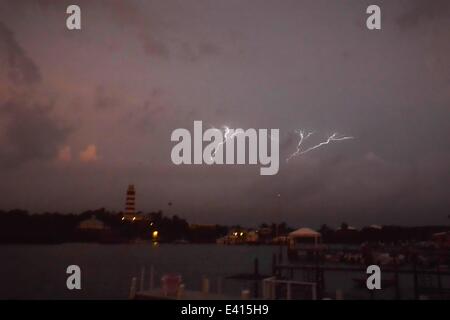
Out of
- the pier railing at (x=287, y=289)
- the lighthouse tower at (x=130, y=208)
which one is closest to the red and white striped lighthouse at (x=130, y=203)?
the lighthouse tower at (x=130, y=208)

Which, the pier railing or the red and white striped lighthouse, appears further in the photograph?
the red and white striped lighthouse

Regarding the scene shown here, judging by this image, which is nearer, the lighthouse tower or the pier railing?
the pier railing

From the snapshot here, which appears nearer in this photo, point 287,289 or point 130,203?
point 287,289

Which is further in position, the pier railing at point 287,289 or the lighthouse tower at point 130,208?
the lighthouse tower at point 130,208

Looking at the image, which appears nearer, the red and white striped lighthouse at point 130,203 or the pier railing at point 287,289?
the pier railing at point 287,289

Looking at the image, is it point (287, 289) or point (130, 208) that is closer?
point (287, 289)

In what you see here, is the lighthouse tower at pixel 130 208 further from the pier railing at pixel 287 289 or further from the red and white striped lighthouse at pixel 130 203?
the pier railing at pixel 287 289

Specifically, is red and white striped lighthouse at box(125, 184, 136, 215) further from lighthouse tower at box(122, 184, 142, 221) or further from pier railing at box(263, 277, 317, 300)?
pier railing at box(263, 277, 317, 300)

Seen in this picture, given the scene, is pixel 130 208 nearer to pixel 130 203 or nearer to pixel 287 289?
pixel 130 203

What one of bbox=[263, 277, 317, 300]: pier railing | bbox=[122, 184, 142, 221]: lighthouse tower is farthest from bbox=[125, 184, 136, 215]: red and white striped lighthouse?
bbox=[263, 277, 317, 300]: pier railing

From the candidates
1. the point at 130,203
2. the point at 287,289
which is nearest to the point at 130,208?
the point at 130,203
